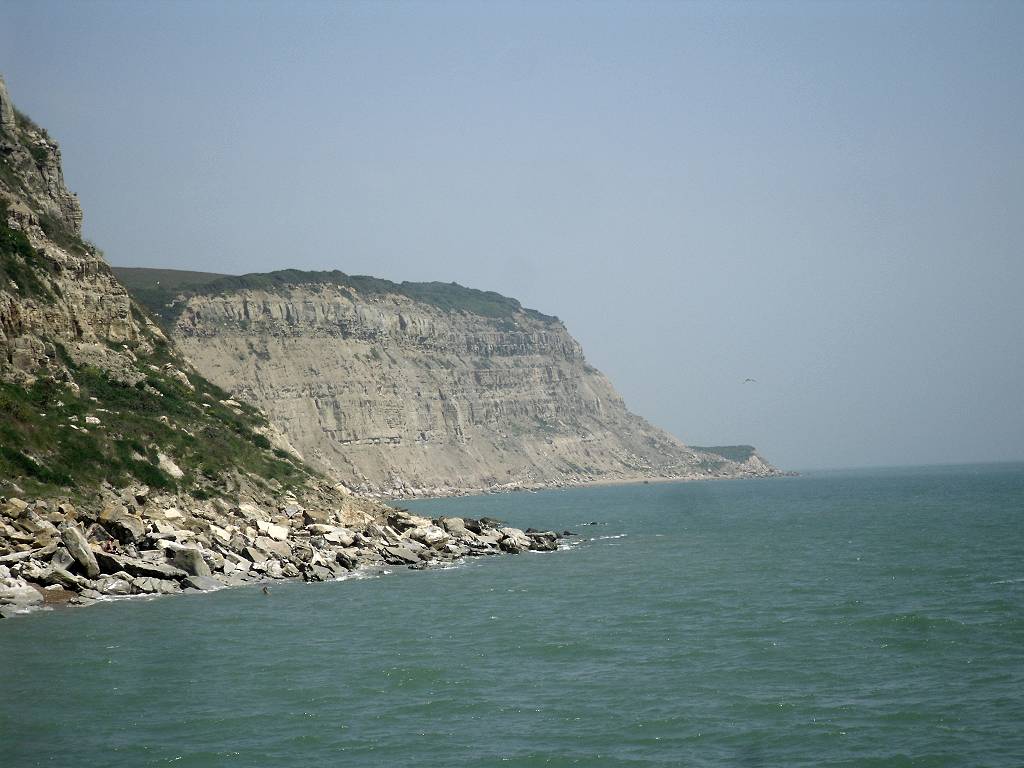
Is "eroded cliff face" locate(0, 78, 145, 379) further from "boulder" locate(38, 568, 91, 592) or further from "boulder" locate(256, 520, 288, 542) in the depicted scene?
"boulder" locate(38, 568, 91, 592)

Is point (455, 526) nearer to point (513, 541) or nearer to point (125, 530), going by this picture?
point (513, 541)

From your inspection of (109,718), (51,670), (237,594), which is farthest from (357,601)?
(109,718)

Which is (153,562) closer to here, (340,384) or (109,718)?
(109,718)

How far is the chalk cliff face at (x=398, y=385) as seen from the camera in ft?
429

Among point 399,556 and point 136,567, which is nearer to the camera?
point 136,567

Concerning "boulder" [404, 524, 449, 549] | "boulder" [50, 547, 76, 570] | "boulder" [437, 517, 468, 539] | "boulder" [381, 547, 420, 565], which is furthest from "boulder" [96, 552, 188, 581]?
"boulder" [437, 517, 468, 539]

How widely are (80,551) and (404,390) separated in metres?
118

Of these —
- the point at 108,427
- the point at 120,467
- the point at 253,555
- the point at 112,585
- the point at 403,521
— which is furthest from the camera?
the point at 403,521

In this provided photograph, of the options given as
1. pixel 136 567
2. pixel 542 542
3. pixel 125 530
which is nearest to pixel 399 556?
pixel 542 542

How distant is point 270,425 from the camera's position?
64375 millimetres

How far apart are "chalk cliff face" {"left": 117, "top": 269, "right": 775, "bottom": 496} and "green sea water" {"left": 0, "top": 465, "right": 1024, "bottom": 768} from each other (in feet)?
294

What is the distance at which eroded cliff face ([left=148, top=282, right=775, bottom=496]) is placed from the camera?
428 feet

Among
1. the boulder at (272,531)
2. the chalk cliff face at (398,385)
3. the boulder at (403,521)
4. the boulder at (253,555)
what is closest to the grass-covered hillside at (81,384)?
the boulder at (272,531)

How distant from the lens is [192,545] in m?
38.6
